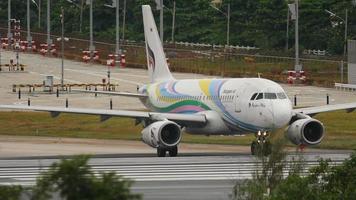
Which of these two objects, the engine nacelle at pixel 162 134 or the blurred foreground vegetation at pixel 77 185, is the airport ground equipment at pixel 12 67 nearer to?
the engine nacelle at pixel 162 134

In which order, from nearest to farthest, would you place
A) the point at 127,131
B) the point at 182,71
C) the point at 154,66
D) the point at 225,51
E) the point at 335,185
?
the point at 335,185, the point at 154,66, the point at 127,131, the point at 182,71, the point at 225,51

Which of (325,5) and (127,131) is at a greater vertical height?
(325,5)

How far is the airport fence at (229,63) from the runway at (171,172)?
50.8 meters

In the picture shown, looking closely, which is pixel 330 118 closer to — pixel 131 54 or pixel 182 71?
pixel 182 71

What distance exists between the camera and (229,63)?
10831 cm

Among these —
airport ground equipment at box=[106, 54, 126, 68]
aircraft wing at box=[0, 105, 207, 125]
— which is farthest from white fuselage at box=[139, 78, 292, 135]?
airport ground equipment at box=[106, 54, 126, 68]

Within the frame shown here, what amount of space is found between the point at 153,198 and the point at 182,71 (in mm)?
75630

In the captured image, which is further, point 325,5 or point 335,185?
point 325,5

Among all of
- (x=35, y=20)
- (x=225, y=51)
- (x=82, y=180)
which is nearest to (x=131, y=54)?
(x=225, y=51)

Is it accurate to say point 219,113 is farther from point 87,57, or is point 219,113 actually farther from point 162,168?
point 87,57

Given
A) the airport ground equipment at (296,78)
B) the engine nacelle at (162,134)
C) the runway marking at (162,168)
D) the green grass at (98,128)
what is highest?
the airport ground equipment at (296,78)

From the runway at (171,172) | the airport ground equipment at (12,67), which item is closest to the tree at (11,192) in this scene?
the runway at (171,172)

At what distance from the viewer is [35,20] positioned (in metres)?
167

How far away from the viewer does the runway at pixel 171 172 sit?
28.0 metres
